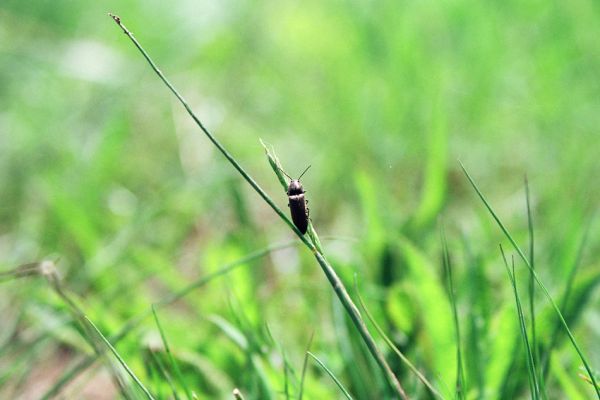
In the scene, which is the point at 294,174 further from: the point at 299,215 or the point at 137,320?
the point at 299,215

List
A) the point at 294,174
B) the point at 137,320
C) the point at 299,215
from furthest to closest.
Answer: the point at 294,174, the point at 137,320, the point at 299,215

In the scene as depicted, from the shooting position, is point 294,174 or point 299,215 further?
point 294,174

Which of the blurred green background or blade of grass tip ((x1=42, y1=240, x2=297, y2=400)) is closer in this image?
blade of grass tip ((x1=42, y1=240, x2=297, y2=400))

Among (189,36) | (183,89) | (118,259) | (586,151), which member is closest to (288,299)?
(118,259)

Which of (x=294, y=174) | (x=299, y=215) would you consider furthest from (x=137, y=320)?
(x=294, y=174)

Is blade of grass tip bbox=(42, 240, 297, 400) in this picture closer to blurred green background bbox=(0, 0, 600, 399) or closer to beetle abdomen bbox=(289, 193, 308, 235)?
Result: blurred green background bbox=(0, 0, 600, 399)

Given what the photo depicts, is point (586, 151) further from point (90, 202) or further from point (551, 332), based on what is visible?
point (90, 202)

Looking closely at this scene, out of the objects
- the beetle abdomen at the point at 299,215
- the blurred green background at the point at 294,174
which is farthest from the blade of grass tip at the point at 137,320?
the beetle abdomen at the point at 299,215

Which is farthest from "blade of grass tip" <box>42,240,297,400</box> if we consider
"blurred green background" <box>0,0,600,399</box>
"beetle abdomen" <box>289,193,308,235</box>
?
"beetle abdomen" <box>289,193,308,235</box>
